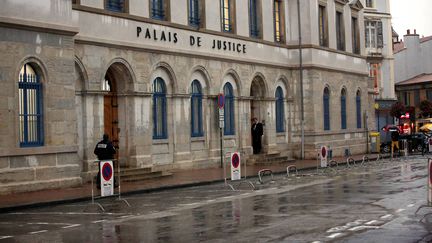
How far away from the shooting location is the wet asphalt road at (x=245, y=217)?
12430 mm

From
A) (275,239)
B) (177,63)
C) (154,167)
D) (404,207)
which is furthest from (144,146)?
(275,239)

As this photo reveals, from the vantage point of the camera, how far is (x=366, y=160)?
39062 millimetres

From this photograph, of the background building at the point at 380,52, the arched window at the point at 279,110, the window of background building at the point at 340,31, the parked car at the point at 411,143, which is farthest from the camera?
the background building at the point at 380,52

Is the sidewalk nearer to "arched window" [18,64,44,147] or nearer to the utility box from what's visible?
"arched window" [18,64,44,147]

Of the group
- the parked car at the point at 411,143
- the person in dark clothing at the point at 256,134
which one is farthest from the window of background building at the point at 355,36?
the person in dark clothing at the point at 256,134

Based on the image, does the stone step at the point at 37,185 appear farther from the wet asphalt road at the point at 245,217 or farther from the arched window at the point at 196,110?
the arched window at the point at 196,110

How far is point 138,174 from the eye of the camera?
2630cm

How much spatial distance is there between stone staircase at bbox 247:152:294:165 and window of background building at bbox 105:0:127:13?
35.2ft

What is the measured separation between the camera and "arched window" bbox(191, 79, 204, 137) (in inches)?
1238

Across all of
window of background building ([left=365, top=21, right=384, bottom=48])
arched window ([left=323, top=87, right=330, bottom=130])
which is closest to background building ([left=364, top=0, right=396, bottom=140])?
window of background building ([left=365, top=21, right=384, bottom=48])

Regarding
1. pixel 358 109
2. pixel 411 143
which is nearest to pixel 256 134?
pixel 358 109

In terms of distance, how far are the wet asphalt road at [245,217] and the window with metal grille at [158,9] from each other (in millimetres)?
8959

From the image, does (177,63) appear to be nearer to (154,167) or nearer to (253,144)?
(154,167)

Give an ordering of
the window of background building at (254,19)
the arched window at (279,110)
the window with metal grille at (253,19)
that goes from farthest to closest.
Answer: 1. the arched window at (279,110)
2. the window of background building at (254,19)
3. the window with metal grille at (253,19)
